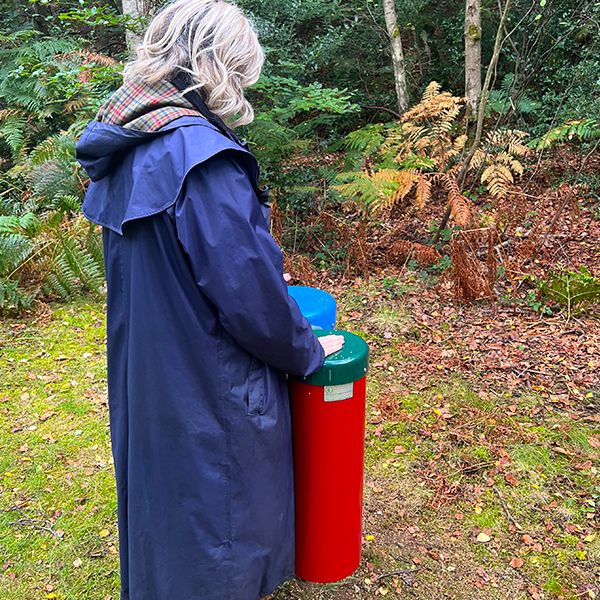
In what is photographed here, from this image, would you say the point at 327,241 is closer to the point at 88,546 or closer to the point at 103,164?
the point at 88,546

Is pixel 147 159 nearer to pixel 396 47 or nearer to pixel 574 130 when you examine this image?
pixel 574 130

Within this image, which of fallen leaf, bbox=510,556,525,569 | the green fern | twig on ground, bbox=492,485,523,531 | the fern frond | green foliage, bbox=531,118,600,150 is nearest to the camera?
fallen leaf, bbox=510,556,525,569

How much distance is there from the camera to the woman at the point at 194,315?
173 cm

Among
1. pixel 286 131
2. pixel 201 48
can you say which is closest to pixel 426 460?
pixel 201 48

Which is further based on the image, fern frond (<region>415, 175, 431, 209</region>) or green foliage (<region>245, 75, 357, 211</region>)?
fern frond (<region>415, 175, 431, 209</region>)

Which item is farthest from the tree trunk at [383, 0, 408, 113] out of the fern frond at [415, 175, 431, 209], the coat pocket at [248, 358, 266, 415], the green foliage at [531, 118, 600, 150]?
the coat pocket at [248, 358, 266, 415]

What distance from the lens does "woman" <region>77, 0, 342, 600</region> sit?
5.66 feet

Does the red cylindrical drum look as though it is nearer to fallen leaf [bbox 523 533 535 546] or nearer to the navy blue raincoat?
the navy blue raincoat

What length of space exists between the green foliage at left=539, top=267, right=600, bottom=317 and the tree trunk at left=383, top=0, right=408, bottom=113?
4.25m

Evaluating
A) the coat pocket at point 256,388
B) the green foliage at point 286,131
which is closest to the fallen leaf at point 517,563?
the coat pocket at point 256,388

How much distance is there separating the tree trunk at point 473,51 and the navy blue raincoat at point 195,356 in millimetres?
6810

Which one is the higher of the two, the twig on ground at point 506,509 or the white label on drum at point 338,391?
the white label on drum at point 338,391

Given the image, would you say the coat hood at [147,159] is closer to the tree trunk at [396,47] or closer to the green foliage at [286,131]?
the green foliage at [286,131]

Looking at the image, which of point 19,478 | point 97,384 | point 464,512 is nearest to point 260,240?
point 464,512
